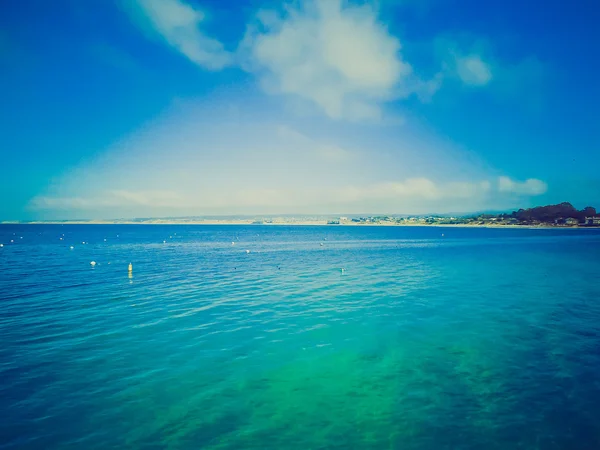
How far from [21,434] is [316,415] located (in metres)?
9.82

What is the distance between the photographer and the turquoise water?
36.5 feet

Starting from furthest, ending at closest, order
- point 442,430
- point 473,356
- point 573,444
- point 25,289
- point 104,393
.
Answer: point 25,289
point 473,356
point 104,393
point 442,430
point 573,444

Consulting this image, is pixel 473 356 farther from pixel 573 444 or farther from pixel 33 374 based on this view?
pixel 33 374

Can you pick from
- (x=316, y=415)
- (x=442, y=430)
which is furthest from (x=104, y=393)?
(x=442, y=430)

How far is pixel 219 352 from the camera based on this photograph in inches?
706

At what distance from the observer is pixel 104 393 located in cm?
1352

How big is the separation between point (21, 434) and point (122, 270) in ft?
130

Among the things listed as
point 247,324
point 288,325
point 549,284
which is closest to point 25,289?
point 247,324

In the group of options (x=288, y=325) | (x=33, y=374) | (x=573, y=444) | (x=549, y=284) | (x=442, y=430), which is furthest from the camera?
(x=549, y=284)

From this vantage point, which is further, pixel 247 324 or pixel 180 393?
pixel 247 324

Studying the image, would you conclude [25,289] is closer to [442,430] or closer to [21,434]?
[21,434]

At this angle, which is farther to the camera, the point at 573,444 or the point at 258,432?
the point at 258,432

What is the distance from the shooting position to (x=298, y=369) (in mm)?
16094

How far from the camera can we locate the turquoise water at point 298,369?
1112 centimetres
